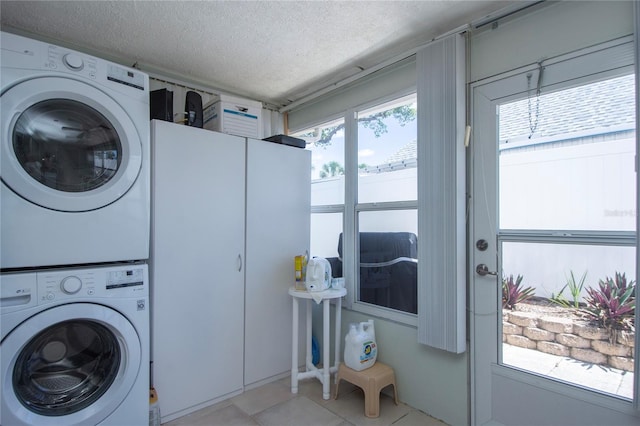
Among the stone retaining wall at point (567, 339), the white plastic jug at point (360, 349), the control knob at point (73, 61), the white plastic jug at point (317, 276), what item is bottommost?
the white plastic jug at point (360, 349)

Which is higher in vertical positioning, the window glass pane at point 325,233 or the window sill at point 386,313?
the window glass pane at point 325,233

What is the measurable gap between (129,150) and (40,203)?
0.48m

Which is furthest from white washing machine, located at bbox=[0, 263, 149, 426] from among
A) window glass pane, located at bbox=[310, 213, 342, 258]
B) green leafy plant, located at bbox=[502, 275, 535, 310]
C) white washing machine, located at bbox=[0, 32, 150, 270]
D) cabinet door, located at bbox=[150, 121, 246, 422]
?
green leafy plant, located at bbox=[502, 275, 535, 310]

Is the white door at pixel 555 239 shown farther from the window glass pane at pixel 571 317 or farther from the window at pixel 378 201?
the window at pixel 378 201

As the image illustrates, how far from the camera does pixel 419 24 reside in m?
2.05

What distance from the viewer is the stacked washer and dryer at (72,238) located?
148 centimetres

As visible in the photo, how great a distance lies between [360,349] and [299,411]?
0.57 meters

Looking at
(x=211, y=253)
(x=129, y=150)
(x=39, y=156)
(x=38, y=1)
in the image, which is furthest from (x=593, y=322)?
(x=38, y=1)

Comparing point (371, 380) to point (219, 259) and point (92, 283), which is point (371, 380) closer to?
point (219, 259)

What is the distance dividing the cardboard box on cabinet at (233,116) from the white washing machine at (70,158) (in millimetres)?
641

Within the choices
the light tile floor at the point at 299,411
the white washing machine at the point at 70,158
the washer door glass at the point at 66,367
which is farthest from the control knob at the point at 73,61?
the light tile floor at the point at 299,411

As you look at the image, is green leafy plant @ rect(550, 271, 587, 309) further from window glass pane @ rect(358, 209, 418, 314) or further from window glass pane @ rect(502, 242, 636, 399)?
window glass pane @ rect(358, 209, 418, 314)

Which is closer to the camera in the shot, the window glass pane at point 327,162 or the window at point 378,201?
the window at point 378,201

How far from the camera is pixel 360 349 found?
7.52 ft
